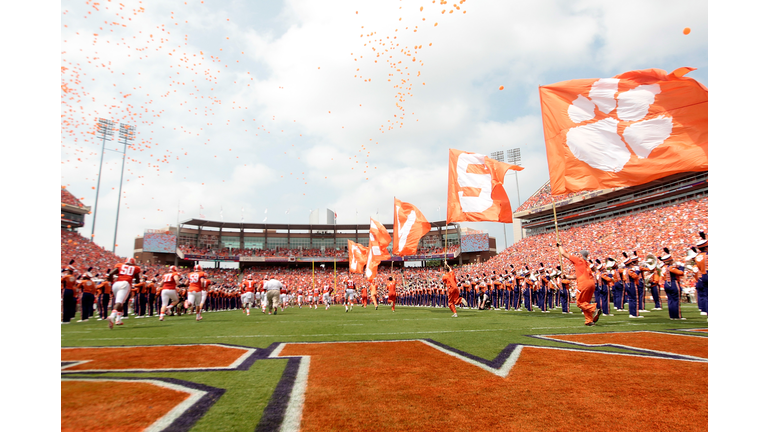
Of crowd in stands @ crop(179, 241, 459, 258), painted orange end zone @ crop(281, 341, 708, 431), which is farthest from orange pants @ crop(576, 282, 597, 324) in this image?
crowd in stands @ crop(179, 241, 459, 258)

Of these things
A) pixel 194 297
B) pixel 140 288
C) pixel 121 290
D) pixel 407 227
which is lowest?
pixel 140 288

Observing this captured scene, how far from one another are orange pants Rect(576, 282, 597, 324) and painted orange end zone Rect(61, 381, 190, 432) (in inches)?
317

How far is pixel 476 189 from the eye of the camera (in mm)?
13398

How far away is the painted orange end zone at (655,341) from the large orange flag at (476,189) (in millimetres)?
6824

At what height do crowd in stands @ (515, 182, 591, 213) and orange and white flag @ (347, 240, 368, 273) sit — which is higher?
crowd in stands @ (515, 182, 591, 213)

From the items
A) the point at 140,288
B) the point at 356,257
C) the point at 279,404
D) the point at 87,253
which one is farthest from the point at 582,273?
the point at 87,253

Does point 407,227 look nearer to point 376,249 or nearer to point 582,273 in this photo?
point 376,249

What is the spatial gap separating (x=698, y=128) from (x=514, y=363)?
6.18m

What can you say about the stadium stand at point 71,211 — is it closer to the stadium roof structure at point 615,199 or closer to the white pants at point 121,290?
the white pants at point 121,290

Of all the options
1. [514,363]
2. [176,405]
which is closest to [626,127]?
[514,363]

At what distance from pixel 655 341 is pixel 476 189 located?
8.62 metres

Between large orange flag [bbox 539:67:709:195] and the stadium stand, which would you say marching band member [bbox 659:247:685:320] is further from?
the stadium stand

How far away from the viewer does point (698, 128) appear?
6645 millimetres

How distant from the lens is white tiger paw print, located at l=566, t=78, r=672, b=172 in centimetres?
Answer: 705
